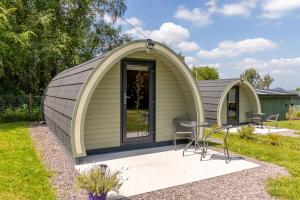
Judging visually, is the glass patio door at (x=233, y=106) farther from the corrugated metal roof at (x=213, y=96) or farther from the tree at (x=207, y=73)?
the tree at (x=207, y=73)

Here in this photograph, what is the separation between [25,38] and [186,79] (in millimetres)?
10343

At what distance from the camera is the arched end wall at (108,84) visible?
5.43 m

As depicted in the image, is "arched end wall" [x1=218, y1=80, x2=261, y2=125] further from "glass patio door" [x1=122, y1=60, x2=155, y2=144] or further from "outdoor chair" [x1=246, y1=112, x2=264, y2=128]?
"glass patio door" [x1=122, y1=60, x2=155, y2=144]

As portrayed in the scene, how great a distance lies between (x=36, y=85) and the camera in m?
16.5

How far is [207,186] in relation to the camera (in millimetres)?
4523

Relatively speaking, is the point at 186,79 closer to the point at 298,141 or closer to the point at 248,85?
the point at 298,141

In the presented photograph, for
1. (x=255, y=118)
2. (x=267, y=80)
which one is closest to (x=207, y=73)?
(x=267, y=80)

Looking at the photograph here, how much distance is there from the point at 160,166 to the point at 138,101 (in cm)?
218

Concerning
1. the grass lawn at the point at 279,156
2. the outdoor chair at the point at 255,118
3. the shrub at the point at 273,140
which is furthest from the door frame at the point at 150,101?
the outdoor chair at the point at 255,118

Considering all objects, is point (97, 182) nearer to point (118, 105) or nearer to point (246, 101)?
point (118, 105)

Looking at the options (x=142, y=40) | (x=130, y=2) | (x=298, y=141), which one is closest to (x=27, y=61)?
(x=130, y=2)

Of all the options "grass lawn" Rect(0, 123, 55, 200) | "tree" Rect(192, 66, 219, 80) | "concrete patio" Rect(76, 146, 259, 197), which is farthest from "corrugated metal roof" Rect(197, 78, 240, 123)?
"tree" Rect(192, 66, 219, 80)

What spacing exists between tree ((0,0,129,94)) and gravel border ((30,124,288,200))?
995cm

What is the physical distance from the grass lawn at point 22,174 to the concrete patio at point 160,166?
3.02 ft
